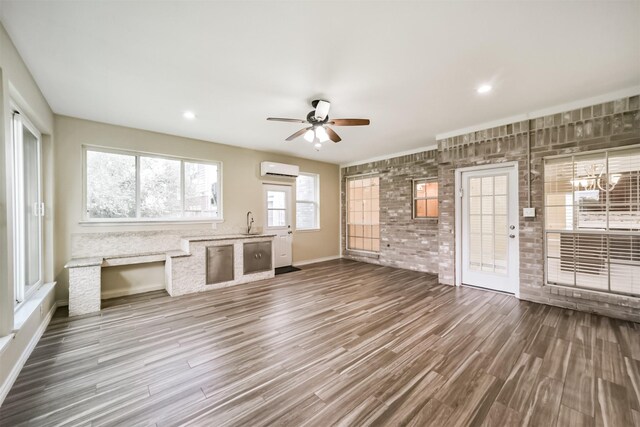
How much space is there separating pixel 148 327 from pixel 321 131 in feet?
10.6

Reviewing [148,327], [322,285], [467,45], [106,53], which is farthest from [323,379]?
[106,53]

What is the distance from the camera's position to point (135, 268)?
13.7 ft

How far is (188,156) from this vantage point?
4.76 meters

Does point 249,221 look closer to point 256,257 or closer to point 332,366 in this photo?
point 256,257

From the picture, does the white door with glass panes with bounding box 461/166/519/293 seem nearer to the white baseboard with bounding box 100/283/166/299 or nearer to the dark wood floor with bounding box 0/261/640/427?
the dark wood floor with bounding box 0/261/640/427

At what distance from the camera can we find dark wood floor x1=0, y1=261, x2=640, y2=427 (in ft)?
5.47

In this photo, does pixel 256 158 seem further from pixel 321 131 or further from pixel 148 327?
pixel 148 327

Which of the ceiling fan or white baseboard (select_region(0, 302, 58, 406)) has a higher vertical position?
the ceiling fan

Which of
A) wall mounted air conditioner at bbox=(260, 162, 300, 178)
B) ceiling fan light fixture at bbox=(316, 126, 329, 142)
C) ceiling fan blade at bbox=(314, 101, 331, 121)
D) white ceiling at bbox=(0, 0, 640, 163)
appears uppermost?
white ceiling at bbox=(0, 0, 640, 163)

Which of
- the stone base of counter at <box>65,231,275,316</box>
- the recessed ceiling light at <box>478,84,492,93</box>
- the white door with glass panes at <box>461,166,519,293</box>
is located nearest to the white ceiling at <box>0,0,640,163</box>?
the recessed ceiling light at <box>478,84,492,93</box>

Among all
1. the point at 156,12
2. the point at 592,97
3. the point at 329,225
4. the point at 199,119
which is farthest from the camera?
the point at 329,225

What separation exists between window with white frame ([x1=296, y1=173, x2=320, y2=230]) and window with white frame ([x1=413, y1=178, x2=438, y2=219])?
2514mm

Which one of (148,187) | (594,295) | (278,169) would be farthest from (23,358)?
(594,295)

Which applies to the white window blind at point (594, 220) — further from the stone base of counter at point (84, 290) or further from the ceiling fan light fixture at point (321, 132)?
the stone base of counter at point (84, 290)
